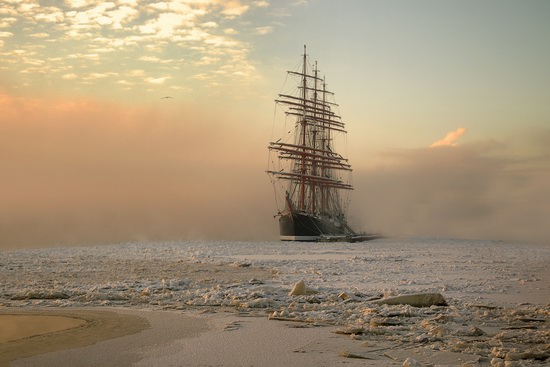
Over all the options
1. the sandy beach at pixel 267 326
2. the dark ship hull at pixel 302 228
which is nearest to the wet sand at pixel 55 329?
the sandy beach at pixel 267 326

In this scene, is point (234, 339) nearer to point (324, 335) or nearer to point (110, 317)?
point (324, 335)

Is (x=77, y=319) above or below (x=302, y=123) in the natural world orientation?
below

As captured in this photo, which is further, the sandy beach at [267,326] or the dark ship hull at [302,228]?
the dark ship hull at [302,228]

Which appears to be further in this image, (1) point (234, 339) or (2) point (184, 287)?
(2) point (184, 287)

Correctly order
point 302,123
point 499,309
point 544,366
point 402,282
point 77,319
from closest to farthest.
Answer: point 544,366 → point 77,319 → point 499,309 → point 402,282 → point 302,123

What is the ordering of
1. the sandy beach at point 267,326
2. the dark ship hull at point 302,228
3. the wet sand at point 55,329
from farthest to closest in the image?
the dark ship hull at point 302,228, the wet sand at point 55,329, the sandy beach at point 267,326

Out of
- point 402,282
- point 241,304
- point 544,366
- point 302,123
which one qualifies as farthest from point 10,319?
point 302,123

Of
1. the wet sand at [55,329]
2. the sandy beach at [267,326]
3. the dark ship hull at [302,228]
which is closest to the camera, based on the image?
the sandy beach at [267,326]

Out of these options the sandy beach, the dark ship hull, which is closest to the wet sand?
the sandy beach

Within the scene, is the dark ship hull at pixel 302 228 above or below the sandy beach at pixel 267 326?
above

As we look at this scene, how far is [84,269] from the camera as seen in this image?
74.4 feet

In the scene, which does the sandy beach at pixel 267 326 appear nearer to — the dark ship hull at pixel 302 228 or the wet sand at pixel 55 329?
the wet sand at pixel 55 329

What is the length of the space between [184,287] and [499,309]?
7777 mm

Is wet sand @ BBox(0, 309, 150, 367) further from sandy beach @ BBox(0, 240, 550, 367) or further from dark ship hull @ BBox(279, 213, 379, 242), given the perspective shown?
dark ship hull @ BBox(279, 213, 379, 242)
